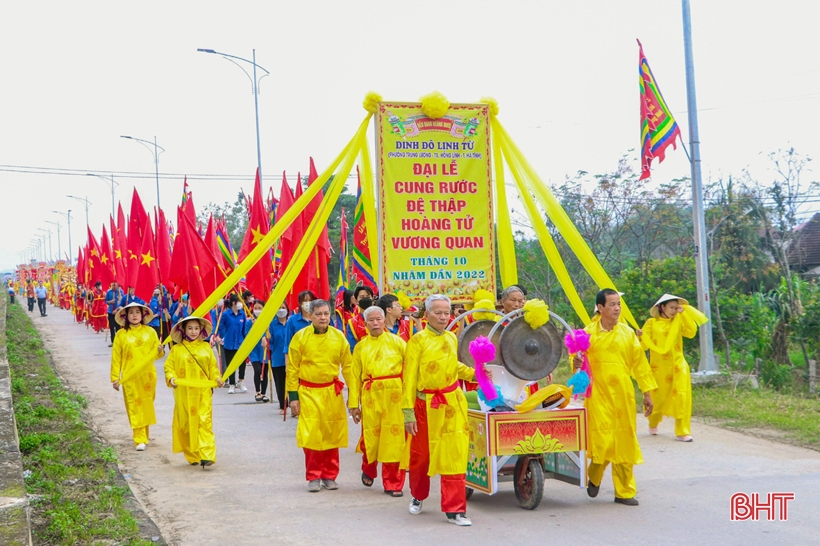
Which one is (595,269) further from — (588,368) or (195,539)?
(195,539)

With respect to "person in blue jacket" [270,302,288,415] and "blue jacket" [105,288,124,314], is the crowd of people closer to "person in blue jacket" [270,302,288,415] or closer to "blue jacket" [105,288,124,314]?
"person in blue jacket" [270,302,288,415]

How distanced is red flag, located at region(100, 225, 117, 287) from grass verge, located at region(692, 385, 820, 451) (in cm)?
1900

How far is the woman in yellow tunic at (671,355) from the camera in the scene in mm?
9516

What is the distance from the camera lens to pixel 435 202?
8664mm

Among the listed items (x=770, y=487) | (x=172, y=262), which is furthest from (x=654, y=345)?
(x=172, y=262)

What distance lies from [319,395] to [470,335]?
52.8 inches

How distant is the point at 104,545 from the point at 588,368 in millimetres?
3595

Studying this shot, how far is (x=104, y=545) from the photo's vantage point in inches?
218

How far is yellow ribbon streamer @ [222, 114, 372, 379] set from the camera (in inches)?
311

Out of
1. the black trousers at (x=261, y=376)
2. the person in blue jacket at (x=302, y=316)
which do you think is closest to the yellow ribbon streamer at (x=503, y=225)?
the person in blue jacket at (x=302, y=316)

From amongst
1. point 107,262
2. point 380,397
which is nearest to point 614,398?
point 380,397

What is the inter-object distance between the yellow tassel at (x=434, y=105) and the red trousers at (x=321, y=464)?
327 centimetres

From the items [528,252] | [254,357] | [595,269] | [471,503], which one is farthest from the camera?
[528,252]

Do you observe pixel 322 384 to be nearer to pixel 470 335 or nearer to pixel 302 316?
pixel 470 335
